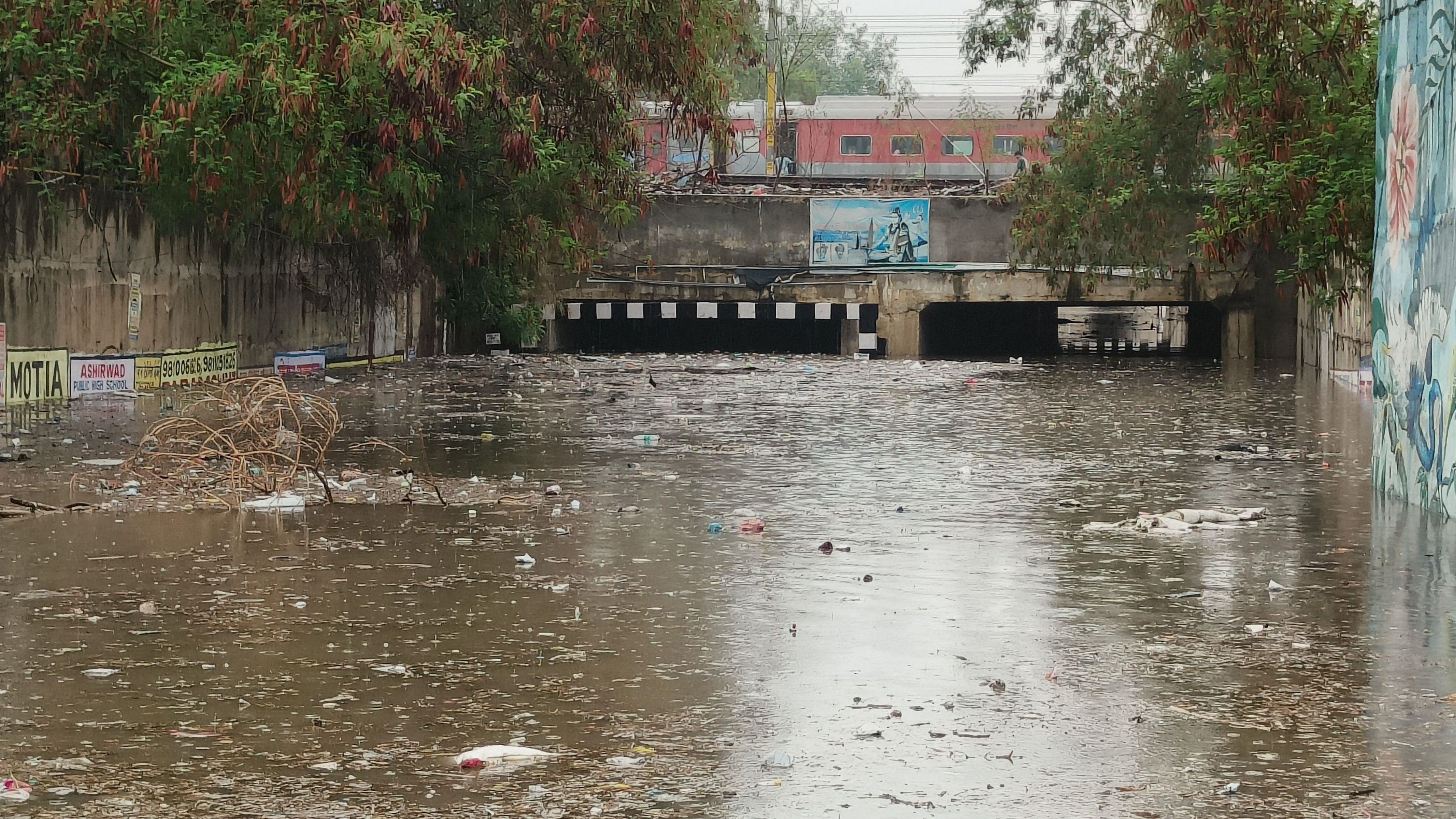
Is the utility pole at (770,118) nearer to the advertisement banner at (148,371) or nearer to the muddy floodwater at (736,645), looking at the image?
the advertisement banner at (148,371)

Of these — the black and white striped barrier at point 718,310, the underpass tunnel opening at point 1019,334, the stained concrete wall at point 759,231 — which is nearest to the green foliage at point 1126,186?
the stained concrete wall at point 759,231

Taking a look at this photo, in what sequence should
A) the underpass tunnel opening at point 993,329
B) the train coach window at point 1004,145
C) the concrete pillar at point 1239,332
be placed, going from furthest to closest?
the train coach window at point 1004,145
the underpass tunnel opening at point 993,329
the concrete pillar at point 1239,332

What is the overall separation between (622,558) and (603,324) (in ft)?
109

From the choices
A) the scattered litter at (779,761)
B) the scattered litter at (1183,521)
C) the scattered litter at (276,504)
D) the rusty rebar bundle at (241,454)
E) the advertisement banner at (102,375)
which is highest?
the advertisement banner at (102,375)

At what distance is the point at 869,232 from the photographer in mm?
37562

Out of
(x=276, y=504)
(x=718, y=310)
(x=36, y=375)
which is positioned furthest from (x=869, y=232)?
(x=276, y=504)

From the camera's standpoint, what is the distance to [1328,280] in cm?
2452

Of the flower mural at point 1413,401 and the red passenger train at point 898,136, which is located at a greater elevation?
the red passenger train at point 898,136

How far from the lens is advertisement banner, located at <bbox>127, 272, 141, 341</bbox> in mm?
21875

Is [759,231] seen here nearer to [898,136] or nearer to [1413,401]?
[898,136]

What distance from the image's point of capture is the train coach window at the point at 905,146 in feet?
151

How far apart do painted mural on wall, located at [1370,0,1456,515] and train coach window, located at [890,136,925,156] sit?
112ft

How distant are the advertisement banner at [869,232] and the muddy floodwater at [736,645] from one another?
2362 cm

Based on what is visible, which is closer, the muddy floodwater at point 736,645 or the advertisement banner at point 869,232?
the muddy floodwater at point 736,645
